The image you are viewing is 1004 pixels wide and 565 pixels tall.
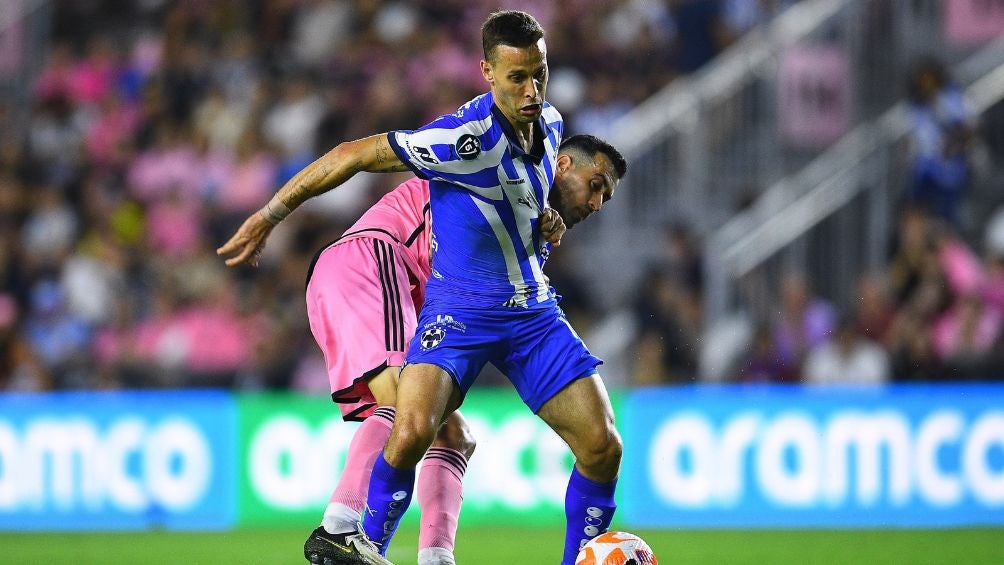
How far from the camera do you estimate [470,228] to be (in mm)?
6035

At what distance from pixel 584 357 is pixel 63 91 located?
36.2 ft

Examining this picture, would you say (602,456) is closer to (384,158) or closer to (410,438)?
(410,438)

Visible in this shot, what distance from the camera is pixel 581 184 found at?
6.38m

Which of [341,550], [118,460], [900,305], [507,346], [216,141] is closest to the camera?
[341,550]

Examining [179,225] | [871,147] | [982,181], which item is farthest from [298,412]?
[982,181]

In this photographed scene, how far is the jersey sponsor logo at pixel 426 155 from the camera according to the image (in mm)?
5820

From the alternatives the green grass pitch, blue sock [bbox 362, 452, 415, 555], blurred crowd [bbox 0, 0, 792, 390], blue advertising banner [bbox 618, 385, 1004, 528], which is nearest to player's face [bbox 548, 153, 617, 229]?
blue sock [bbox 362, 452, 415, 555]

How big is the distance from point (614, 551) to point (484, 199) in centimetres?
145

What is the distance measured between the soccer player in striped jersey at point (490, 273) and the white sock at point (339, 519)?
0.07 metres

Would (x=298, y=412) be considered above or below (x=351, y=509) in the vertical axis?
above

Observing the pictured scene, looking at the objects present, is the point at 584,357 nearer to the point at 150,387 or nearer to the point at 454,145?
the point at 454,145

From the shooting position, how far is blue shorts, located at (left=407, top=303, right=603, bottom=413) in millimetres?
5977

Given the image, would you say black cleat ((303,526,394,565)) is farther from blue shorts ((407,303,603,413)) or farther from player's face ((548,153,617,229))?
player's face ((548,153,617,229))

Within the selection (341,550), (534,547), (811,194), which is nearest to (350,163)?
(341,550)
